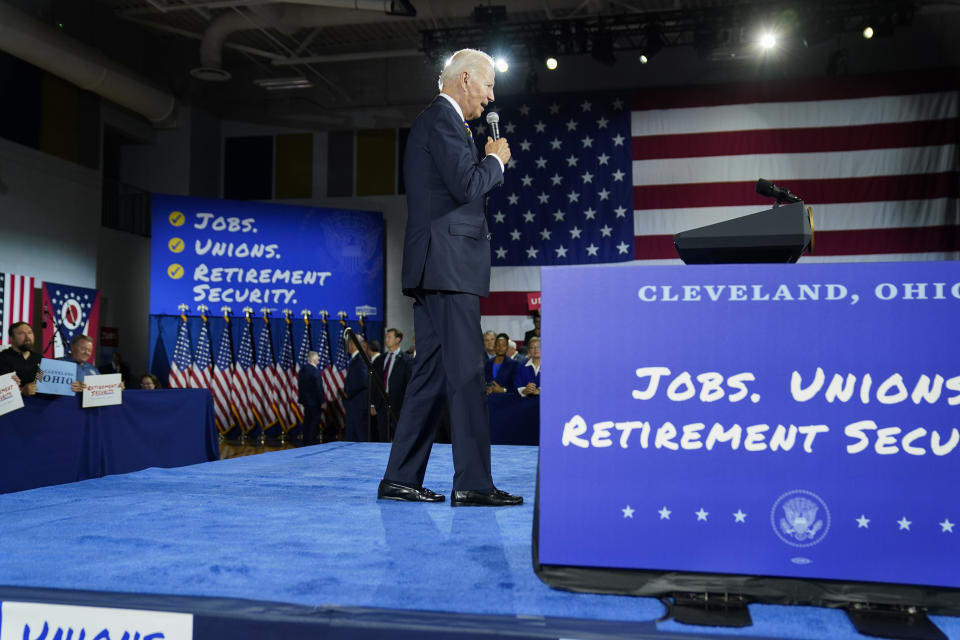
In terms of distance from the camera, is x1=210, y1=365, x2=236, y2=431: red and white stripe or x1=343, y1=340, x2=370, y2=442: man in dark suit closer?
x1=343, y1=340, x2=370, y2=442: man in dark suit

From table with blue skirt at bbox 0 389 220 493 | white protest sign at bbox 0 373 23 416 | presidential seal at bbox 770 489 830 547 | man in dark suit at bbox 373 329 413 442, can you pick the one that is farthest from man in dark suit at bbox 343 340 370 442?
presidential seal at bbox 770 489 830 547

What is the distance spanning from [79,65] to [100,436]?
6.03 metres

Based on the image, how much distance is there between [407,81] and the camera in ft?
36.8

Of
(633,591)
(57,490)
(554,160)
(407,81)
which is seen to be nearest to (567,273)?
(633,591)

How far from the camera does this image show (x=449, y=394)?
1.88 meters

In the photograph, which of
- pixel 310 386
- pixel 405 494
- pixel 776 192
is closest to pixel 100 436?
pixel 405 494

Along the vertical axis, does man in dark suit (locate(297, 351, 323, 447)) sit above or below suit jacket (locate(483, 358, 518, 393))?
below

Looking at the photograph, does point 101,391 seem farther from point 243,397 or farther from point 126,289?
point 126,289

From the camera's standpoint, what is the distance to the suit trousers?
73.6 inches

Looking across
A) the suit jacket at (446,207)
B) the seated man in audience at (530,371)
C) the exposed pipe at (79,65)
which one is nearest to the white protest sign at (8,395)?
the suit jacket at (446,207)

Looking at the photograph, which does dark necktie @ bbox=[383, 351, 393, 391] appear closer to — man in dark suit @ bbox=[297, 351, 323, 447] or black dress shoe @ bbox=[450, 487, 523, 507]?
man in dark suit @ bbox=[297, 351, 323, 447]

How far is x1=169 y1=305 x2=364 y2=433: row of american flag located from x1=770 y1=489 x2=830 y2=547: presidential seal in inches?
347

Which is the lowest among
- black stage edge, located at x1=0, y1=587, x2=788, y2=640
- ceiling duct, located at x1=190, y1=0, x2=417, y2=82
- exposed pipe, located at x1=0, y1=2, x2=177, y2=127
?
black stage edge, located at x1=0, y1=587, x2=788, y2=640

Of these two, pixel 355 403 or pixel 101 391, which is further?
pixel 355 403
